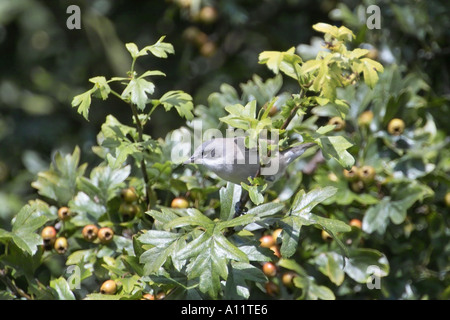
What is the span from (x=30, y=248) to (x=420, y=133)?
49.0 inches

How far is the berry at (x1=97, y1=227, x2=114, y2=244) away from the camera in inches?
66.2

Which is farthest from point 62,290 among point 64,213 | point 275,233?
point 275,233

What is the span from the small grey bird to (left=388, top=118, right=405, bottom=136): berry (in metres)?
0.47

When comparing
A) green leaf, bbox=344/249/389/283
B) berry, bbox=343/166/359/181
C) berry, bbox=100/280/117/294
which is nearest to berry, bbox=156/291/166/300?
berry, bbox=100/280/117/294

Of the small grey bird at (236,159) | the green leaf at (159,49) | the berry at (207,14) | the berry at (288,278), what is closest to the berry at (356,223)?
the berry at (288,278)

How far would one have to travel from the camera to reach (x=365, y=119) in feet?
6.70

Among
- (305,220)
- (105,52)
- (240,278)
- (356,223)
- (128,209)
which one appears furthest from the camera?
(105,52)

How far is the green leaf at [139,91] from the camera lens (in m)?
1.46

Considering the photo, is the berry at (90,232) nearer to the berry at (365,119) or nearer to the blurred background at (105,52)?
the berry at (365,119)

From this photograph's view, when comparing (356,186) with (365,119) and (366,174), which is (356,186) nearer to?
(366,174)

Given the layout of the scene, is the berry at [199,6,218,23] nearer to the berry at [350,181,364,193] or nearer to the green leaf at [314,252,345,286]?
the berry at [350,181,364,193]

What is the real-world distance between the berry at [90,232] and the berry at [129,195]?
0.11m

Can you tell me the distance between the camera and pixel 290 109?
1.44 m

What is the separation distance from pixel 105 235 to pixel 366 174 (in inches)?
31.2
